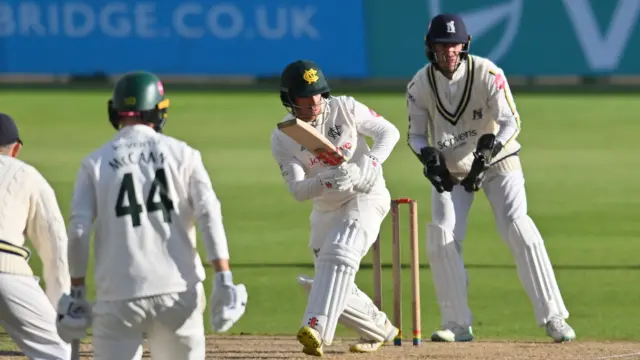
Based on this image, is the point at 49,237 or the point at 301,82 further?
the point at 301,82

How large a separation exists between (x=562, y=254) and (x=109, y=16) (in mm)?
14454

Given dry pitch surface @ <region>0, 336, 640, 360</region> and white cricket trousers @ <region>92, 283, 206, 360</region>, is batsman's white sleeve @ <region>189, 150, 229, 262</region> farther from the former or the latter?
dry pitch surface @ <region>0, 336, 640, 360</region>

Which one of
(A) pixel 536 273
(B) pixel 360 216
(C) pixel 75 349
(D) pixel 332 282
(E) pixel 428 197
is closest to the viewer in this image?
(C) pixel 75 349

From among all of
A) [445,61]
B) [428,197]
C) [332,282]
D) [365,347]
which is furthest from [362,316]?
[428,197]

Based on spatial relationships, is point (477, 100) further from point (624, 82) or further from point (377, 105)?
point (624, 82)

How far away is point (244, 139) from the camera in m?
19.2

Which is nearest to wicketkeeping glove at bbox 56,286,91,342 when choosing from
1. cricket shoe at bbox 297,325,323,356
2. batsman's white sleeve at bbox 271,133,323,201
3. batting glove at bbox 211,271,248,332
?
batting glove at bbox 211,271,248,332

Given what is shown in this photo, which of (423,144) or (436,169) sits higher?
(423,144)

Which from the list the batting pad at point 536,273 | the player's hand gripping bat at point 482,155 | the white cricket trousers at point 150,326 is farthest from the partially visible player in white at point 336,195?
the white cricket trousers at point 150,326

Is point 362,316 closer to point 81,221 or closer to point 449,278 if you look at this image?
point 449,278

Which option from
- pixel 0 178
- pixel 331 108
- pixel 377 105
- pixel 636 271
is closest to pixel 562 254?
pixel 636 271

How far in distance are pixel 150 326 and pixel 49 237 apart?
105 cm

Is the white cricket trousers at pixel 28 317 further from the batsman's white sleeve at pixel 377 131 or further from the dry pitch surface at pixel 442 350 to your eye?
the batsman's white sleeve at pixel 377 131

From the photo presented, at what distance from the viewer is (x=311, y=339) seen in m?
7.53
